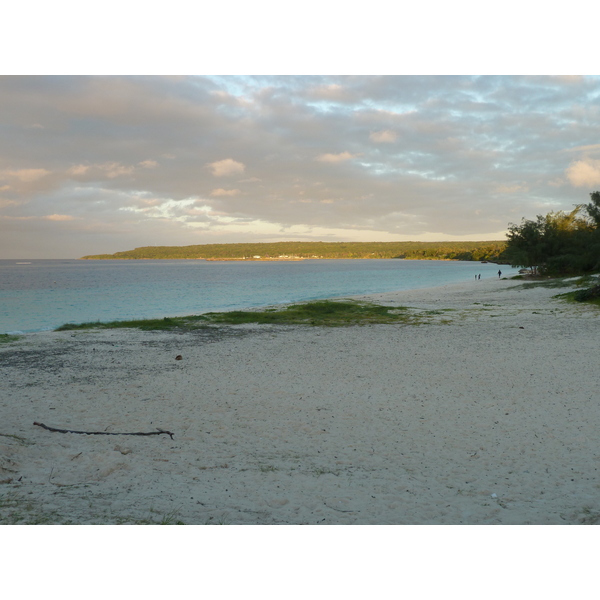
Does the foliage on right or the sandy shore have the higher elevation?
the foliage on right

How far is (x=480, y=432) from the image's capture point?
332 inches

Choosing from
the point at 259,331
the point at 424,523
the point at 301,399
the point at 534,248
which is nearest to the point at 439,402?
the point at 301,399

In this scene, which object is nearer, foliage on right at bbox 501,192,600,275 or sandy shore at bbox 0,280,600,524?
sandy shore at bbox 0,280,600,524

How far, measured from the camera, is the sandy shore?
227 inches

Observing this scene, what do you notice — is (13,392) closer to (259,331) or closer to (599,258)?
(259,331)

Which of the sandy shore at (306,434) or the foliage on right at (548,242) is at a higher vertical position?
the foliage on right at (548,242)

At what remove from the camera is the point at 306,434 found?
8.53 m

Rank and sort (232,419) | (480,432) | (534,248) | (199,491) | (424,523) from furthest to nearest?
(534,248) → (232,419) → (480,432) → (199,491) → (424,523)

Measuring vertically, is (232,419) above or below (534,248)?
below

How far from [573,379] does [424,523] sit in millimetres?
8130

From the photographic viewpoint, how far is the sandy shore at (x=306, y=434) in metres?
5.78

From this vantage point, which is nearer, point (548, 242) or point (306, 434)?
point (306, 434)

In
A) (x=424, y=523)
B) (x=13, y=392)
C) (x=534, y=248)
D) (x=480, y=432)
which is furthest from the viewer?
(x=534, y=248)

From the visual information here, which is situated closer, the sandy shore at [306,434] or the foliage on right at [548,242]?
the sandy shore at [306,434]
